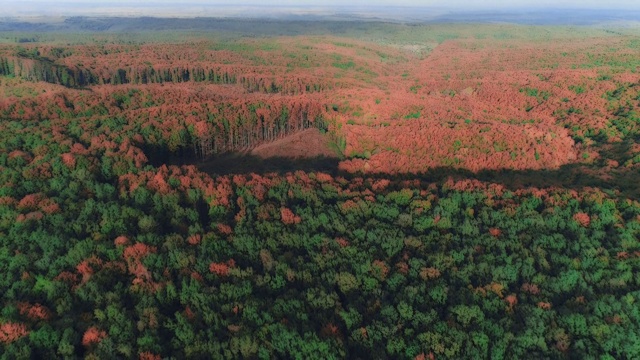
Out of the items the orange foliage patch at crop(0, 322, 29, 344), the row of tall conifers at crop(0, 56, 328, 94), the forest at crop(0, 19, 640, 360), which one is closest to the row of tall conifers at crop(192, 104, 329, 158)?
the forest at crop(0, 19, 640, 360)

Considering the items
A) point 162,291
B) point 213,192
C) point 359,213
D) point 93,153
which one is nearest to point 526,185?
point 359,213

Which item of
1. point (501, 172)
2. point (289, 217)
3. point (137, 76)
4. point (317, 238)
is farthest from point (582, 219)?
point (137, 76)

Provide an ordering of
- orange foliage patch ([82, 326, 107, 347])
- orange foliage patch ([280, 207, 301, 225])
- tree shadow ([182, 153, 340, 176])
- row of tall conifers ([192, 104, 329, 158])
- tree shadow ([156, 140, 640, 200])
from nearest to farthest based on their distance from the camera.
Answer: orange foliage patch ([82, 326, 107, 347]), orange foliage patch ([280, 207, 301, 225]), tree shadow ([156, 140, 640, 200]), tree shadow ([182, 153, 340, 176]), row of tall conifers ([192, 104, 329, 158])

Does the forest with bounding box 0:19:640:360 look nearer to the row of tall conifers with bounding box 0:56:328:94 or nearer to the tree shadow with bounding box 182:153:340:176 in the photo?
the tree shadow with bounding box 182:153:340:176

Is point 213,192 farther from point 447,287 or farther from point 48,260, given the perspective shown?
point 447,287

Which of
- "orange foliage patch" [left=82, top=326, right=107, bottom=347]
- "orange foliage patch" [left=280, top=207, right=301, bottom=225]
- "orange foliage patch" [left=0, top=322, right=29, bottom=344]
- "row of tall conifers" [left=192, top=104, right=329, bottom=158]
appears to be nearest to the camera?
"orange foliage patch" [left=0, top=322, right=29, bottom=344]

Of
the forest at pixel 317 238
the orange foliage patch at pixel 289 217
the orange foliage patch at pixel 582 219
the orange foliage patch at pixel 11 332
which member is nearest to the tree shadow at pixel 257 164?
the forest at pixel 317 238
